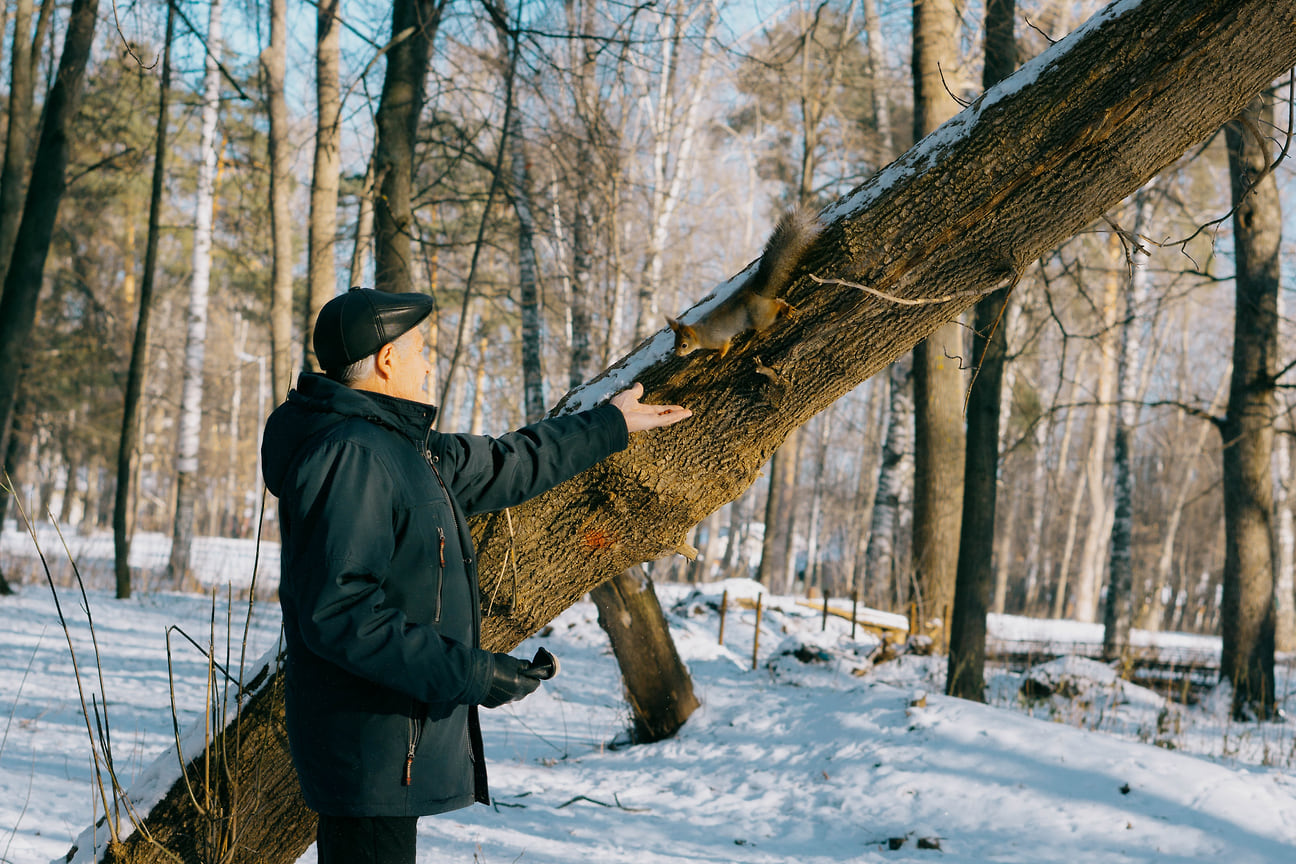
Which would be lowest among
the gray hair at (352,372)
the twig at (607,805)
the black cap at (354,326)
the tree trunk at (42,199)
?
the twig at (607,805)

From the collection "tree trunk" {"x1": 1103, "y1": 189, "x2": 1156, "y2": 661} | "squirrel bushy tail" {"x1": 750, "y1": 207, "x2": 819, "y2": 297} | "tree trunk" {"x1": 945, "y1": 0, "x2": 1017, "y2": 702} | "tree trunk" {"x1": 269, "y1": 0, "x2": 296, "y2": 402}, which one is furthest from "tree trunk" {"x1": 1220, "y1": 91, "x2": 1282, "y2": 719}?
"tree trunk" {"x1": 269, "y1": 0, "x2": 296, "y2": 402}

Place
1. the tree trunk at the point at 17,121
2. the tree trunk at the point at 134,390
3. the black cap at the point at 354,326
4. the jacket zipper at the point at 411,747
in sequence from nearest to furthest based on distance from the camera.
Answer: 1. the jacket zipper at the point at 411,747
2. the black cap at the point at 354,326
3. the tree trunk at the point at 17,121
4. the tree trunk at the point at 134,390

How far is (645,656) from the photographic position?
17.0ft

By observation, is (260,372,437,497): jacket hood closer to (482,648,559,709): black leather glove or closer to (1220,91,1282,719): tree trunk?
(482,648,559,709): black leather glove

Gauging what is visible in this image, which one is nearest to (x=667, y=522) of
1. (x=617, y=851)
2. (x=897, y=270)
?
(x=897, y=270)

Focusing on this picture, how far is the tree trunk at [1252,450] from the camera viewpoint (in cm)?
739

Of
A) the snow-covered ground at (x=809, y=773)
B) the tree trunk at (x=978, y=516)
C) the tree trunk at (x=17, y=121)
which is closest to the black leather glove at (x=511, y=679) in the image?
the snow-covered ground at (x=809, y=773)

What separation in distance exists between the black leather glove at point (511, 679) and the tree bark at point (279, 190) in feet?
24.6

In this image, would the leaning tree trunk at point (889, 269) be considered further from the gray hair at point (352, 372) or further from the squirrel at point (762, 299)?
the gray hair at point (352, 372)

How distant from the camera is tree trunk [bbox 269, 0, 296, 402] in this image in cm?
855

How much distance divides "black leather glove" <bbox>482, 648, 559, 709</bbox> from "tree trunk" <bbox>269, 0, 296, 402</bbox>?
7.33 metres

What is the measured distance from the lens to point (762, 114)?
19.5 metres

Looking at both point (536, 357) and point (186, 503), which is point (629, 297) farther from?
point (186, 503)

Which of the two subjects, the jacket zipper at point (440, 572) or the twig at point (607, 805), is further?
the twig at point (607, 805)
